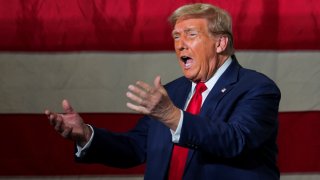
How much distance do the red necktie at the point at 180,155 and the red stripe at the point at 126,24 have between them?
22.9 inches

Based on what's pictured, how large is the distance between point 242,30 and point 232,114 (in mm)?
715

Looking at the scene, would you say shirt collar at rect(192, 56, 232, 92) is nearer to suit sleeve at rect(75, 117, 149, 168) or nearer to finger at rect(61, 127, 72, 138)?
suit sleeve at rect(75, 117, 149, 168)

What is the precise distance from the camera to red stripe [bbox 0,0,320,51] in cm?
200

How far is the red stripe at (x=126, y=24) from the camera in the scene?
6.56ft

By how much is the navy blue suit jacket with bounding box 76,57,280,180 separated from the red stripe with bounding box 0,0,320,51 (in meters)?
0.47

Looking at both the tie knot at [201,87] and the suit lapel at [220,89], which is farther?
the tie knot at [201,87]

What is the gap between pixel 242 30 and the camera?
2.02 meters

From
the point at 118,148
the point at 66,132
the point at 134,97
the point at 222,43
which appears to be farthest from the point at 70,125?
the point at 222,43

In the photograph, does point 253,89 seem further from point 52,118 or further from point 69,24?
point 69,24

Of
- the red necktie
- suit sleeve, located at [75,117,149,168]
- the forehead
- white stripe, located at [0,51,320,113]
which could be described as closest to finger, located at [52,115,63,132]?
suit sleeve, located at [75,117,149,168]

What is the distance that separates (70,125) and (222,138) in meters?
0.38

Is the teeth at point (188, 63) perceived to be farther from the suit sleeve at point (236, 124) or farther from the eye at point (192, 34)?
the suit sleeve at point (236, 124)

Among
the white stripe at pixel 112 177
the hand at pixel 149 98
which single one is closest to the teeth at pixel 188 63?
the hand at pixel 149 98

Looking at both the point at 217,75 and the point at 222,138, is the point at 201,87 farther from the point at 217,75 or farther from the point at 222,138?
the point at 222,138
